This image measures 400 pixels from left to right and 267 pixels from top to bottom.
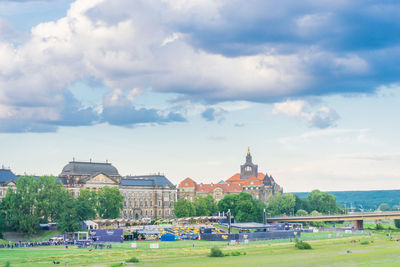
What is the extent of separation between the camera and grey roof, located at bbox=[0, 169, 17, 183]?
193 m

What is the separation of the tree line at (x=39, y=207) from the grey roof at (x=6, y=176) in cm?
3001

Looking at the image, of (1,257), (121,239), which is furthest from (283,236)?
(1,257)

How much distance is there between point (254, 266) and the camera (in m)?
91.4

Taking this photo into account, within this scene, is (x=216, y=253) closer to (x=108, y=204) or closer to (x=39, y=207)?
(x=39, y=207)

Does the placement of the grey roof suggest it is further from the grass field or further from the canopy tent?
the grass field

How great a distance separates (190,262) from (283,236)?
175ft

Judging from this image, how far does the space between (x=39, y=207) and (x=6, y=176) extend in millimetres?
40878

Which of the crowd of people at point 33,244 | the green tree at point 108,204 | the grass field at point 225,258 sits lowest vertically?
the grass field at point 225,258

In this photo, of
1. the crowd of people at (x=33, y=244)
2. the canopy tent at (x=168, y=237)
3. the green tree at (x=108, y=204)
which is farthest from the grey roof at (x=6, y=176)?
the canopy tent at (x=168, y=237)

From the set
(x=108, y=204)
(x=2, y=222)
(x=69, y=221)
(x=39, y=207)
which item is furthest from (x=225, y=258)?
(x=108, y=204)

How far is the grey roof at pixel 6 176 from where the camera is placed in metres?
193

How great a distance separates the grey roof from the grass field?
7591cm

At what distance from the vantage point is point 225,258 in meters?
105

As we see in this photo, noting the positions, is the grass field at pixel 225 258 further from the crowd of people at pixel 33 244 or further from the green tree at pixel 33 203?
the green tree at pixel 33 203
